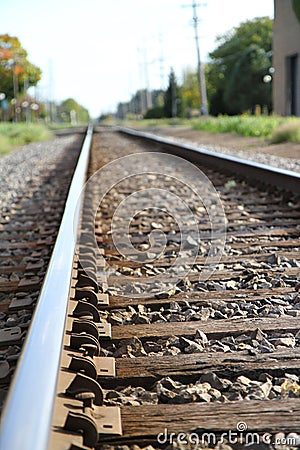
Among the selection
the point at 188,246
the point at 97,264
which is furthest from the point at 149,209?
the point at 97,264

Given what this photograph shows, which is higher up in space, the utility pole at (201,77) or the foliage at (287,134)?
the utility pole at (201,77)

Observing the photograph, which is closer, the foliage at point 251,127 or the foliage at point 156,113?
the foliage at point 251,127

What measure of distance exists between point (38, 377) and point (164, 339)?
954 millimetres

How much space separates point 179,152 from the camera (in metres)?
12.0

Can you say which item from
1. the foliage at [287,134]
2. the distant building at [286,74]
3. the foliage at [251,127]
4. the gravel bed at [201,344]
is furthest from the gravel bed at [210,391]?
→ the distant building at [286,74]

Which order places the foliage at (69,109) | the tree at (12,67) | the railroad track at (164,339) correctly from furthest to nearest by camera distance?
the foliage at (69,109) < the tree at (12,67) < the railroad track at (164,339)

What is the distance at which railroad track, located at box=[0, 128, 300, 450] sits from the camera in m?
1.58

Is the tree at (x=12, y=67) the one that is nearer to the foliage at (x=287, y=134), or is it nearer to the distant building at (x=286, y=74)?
the distant building at (x=286, y=74)

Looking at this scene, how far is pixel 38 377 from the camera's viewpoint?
4.82ft

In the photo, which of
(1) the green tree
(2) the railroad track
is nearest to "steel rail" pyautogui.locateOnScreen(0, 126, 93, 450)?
(2) the railroad track

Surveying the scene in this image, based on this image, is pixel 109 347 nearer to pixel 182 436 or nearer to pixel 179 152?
pixel 182 436

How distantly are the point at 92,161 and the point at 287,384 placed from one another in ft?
30.2

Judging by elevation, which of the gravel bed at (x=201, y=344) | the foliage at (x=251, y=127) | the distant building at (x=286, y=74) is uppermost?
the distant building at (x=286, y=74)

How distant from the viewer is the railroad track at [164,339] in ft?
5.18
